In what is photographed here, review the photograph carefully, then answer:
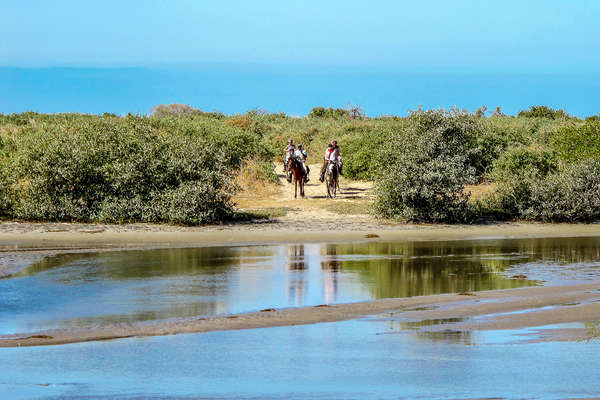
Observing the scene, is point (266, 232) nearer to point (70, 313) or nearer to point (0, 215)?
point (0, 215)

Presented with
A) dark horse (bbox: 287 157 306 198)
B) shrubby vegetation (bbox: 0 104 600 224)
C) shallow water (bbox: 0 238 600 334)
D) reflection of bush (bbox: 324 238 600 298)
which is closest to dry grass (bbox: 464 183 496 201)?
shrubby vegetation (bbox: 0 104 600 224)

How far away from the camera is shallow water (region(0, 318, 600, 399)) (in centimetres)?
Answer: 669

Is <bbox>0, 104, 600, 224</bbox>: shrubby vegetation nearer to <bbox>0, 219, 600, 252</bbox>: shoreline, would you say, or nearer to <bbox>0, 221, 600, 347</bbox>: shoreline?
<bbox>0, 219, 600, 252</bbox>: shoreline

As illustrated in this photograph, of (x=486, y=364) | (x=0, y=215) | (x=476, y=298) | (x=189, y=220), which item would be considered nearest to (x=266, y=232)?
(x=189, y=220)

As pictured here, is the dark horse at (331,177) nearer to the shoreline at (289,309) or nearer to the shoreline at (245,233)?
Answer: the shoreline at (245,233)

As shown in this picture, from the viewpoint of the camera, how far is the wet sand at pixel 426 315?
9141 millimetres

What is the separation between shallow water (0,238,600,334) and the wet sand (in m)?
0.54

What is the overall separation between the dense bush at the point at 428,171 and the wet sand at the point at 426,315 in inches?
497

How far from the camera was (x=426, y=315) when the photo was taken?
10.4 m

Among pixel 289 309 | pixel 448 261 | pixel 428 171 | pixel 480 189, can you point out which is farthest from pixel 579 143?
pixel 289 309

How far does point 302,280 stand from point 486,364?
6.38 m

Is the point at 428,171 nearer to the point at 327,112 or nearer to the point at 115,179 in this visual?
the point at 115,179

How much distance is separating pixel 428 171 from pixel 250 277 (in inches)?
469

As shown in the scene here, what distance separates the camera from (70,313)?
1060 cm
